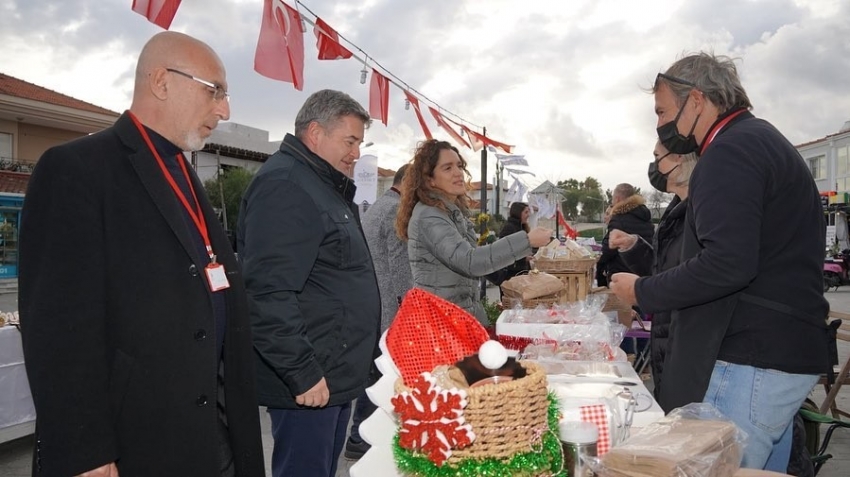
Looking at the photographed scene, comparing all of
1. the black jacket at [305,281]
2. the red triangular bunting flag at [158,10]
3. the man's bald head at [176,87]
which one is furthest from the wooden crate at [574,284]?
the red triangular bunting flag at [158,10]

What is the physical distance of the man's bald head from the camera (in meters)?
1.86

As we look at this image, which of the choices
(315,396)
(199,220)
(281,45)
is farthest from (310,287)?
(281,45)

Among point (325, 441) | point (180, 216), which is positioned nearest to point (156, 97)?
point (180, 216)

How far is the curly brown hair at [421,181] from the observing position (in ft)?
11.6

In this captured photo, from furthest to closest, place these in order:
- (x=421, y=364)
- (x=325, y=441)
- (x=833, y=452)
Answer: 1. (x=833, y=452)
2. (x=325, y=441)
3. (x=421, y=364)

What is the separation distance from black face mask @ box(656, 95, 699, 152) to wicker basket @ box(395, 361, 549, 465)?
1.46m

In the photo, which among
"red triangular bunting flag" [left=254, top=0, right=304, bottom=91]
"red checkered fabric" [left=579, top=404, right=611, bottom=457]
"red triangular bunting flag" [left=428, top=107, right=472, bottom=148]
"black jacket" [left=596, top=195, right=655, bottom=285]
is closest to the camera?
"red checkered fabric" [left=579, top=404, right=611, bottom=457]

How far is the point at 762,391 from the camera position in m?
1.80

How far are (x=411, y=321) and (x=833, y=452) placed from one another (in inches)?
169

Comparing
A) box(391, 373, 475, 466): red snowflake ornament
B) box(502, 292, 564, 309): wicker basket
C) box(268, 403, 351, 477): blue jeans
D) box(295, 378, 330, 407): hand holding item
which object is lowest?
box(268, 403, 351, 477): blue jeans

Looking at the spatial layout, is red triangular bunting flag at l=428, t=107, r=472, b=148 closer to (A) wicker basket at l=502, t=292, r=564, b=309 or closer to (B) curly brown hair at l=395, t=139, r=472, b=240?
(B) curly brown hair at l=395, t=139, r=472, b=240

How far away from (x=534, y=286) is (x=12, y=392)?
Result: 3603mm

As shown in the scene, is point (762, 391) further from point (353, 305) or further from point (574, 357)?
point (353, 305)

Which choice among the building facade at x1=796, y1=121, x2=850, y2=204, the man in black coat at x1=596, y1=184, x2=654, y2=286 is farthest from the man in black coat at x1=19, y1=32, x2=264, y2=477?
the building facade at x1=796, y1=121, x2=850, y2=204
